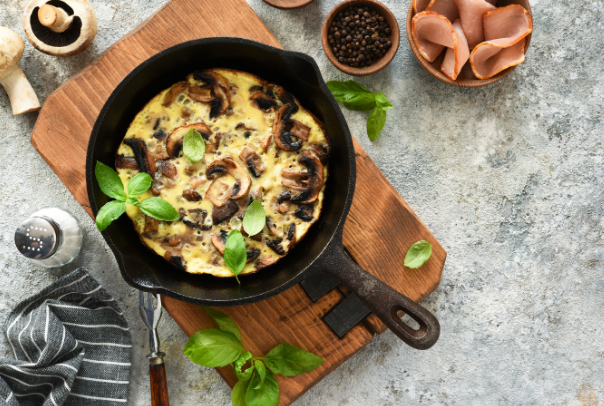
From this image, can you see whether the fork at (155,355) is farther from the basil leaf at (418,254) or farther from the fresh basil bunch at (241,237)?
the basil leaf at (418,254)

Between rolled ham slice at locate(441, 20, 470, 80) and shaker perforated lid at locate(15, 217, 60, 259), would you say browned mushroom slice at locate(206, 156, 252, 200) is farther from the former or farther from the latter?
rolled ham slice at locate(441, 20, 470, 80)

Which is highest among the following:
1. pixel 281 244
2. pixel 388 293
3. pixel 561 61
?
pixel 281 244

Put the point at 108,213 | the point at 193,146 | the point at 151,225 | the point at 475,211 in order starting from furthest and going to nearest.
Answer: the point at 475,211, the point at 151,225, the point at 193,146, the point at 108,213

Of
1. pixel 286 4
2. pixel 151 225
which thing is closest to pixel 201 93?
pixel 151 225

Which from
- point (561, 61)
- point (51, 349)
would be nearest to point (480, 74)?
point (561, 61)

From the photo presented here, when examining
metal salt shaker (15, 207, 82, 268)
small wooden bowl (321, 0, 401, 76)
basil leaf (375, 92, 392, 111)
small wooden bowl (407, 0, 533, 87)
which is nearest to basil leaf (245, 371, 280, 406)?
metal salt shaker (15, 207, 82, 268)

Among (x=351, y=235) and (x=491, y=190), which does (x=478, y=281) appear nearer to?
(x=491, y=190)

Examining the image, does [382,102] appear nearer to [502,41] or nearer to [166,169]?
[502,41]
